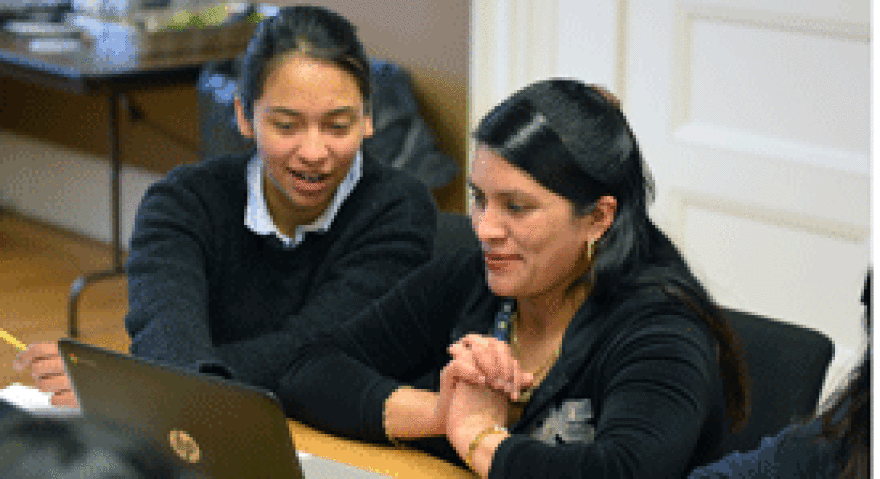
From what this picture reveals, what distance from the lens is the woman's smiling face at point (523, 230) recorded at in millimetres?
1586

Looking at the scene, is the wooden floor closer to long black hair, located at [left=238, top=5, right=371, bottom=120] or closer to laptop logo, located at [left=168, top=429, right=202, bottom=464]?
long black hair, located at [left=238, top=5, right=371, bottom=120]

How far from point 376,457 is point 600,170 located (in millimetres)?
433

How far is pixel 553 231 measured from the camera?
63.1 inches

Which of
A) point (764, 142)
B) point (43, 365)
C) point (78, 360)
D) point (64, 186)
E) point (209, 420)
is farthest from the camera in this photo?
point (64, 186)

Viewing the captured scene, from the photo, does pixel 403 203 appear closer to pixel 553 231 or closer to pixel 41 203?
pixel 553 231

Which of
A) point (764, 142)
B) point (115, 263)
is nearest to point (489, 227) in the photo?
point (764, 142)

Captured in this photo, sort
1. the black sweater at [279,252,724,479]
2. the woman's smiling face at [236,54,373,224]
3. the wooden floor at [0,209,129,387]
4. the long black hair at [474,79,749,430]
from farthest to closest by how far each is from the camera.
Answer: the wooden floor at [0,209,129,387]
the woman's smiling face at [236,54,373,224]
the long black hair at [474,79,749,430]
the black sweater at [279,252,724,479]

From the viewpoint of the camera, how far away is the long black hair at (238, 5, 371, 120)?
6.24 ft

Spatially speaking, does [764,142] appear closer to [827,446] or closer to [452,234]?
[452,234]

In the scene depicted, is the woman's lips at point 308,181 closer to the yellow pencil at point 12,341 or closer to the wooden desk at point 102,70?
the yellow pencil at point 12,341

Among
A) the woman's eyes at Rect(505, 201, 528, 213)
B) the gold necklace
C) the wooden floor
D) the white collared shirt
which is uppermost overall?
the woman's eyes at Rect(505, 201, 528, 213)

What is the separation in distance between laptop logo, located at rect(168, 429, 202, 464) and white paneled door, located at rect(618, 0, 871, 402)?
2.03 m

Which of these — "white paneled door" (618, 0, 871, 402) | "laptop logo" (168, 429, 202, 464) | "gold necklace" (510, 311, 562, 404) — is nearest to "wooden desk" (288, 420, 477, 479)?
"gold necklace" (510, 311, 562, 404)

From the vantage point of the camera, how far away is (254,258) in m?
2.03
